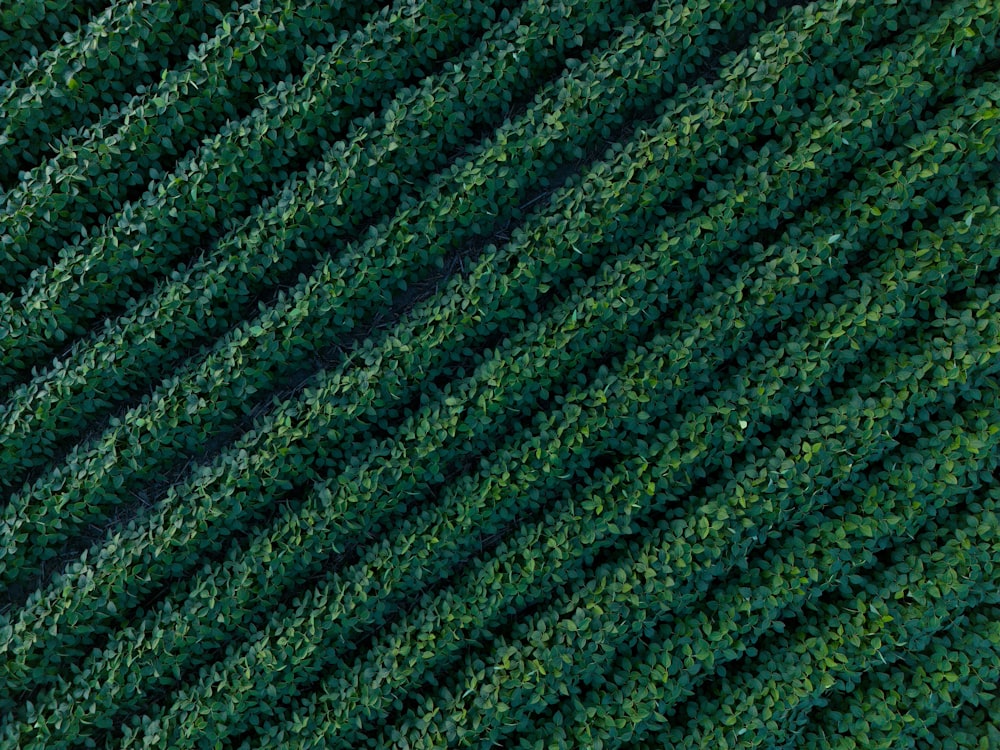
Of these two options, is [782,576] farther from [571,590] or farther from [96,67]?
[96,67]

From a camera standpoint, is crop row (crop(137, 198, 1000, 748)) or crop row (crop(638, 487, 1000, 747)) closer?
crop row (crop(638, 487, 1000, 747))

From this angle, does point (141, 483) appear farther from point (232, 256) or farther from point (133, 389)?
point (232, 256)

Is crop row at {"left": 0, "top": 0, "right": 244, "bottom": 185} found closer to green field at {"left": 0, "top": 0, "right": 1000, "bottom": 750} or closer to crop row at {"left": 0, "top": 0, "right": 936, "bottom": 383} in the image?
green field at {"left": 0, "top": 0, "right": 1000, "bottom": 750}

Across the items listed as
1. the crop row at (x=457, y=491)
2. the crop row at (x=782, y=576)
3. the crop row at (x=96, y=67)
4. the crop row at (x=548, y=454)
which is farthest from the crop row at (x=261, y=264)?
the crop row at (x=782, y=576)

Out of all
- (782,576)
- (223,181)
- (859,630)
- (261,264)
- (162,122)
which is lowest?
(859,630)

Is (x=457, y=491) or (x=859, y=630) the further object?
(x=457, y=491)

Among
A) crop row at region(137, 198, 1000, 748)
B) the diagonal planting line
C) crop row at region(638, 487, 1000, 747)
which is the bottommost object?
crop row at region(638, 487, 1000, 747)

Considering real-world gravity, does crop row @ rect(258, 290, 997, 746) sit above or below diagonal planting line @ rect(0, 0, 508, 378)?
below

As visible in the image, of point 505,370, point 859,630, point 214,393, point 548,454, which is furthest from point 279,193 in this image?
point 859,630

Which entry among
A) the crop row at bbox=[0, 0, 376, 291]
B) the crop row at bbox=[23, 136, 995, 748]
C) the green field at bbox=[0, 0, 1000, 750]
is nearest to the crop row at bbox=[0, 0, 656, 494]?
the green field at bbox=[0, 0, 1000, 750]
